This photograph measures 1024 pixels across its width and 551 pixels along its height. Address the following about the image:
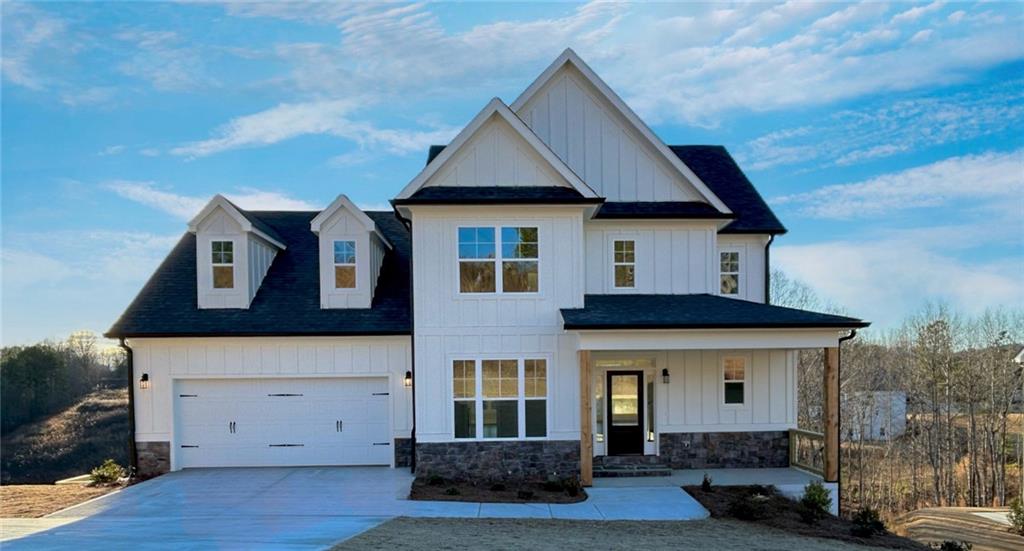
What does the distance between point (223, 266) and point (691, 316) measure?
10664mm

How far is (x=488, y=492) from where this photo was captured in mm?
11156

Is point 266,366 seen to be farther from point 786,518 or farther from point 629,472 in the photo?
point 786,518

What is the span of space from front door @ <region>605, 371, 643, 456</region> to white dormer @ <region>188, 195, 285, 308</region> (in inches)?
347

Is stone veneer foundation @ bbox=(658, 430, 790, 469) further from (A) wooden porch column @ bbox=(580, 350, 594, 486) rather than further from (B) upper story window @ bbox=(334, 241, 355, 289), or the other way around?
(B) upper story window @ bbox=(334, 241, 355, 289)

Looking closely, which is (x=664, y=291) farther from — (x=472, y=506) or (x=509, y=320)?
(x=472, y=506)

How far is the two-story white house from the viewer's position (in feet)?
39.8

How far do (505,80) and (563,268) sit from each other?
7.89 m

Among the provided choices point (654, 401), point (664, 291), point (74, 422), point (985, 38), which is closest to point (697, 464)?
point (654, 401)

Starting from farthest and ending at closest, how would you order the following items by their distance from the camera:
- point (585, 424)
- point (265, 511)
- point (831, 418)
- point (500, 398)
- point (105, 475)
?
1. point (105, 475)
2. point (500, 398)
3. point (831, 418)
4. point (585, 424)
5. point (265, 511)

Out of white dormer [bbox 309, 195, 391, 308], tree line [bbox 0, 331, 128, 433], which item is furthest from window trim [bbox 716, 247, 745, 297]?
tree line [bbox 0, 331, 128, 433]

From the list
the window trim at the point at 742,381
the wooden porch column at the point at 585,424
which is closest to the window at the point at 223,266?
the wooden porch column at the point at 585,424

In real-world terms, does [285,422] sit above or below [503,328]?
below

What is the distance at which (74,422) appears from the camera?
2988 cm

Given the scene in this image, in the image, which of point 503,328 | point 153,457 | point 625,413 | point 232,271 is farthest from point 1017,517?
point 153,457
